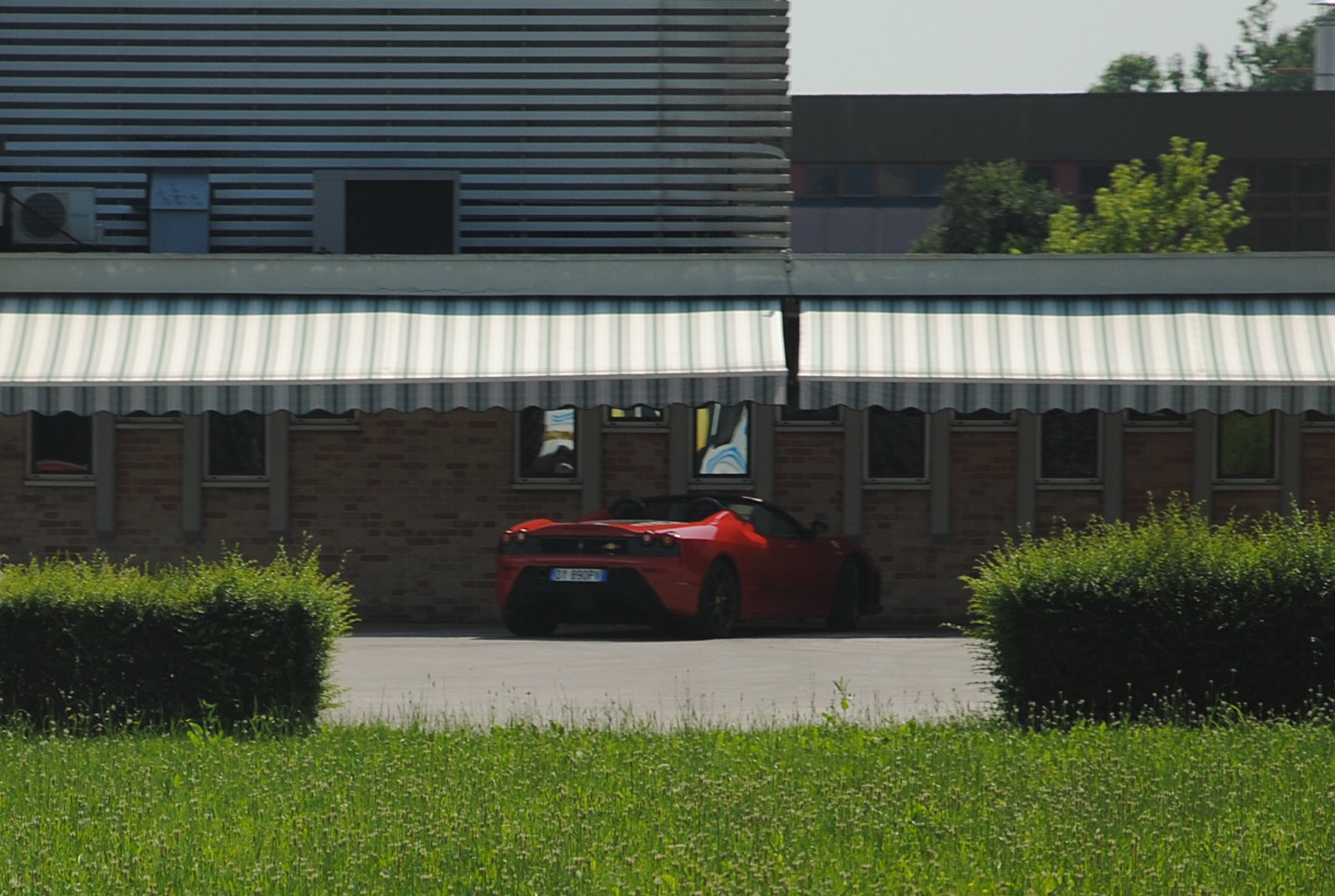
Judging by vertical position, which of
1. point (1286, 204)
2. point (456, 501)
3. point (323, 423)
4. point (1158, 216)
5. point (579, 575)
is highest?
point (1286, 204)

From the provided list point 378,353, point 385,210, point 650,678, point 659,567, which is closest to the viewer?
point 650,678

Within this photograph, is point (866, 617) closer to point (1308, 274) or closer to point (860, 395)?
point (860, 395)

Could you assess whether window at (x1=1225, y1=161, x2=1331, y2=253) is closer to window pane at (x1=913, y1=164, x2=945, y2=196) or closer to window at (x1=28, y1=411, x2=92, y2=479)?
window pane at (x1=913, y1=164, x2=945, y2=196)

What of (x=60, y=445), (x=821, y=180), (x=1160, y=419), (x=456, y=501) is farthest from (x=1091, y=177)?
(x=60, y=445)

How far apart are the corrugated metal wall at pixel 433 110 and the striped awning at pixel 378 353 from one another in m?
3.53

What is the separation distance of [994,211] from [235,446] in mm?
32469

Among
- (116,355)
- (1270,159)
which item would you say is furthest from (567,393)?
(1270,159)

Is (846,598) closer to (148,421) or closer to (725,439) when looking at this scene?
(725,439)

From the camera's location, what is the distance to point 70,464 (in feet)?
68.3

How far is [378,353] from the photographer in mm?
18547

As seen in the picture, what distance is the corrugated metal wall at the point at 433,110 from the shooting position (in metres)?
22.7

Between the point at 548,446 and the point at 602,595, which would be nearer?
the point at 602,595

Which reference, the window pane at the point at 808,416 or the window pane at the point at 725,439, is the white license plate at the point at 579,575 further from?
the window pane at the point at 808,416

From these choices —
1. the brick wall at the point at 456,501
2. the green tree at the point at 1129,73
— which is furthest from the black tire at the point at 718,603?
the green tree at the point at 1129,73
